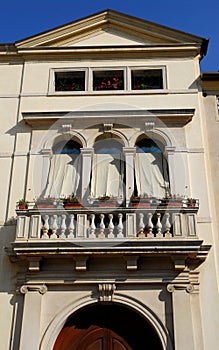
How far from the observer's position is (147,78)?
46.8 ft

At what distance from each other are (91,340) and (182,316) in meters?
2.11

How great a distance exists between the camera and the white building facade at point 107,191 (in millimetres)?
10430

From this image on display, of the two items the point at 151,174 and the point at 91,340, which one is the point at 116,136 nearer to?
the point at 151,174

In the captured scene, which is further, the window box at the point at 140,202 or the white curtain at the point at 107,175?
the white curtain at the point at 107,175

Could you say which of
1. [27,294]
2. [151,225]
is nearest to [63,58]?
[151,225]

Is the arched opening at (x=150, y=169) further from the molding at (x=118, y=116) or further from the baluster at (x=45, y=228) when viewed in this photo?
the baluster at (x=45, y=228)

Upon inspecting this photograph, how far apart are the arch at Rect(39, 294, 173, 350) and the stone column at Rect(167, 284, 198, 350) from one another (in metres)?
0.24

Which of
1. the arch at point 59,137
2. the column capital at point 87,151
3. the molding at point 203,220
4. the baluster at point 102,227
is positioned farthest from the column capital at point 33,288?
the molding at point 203,220

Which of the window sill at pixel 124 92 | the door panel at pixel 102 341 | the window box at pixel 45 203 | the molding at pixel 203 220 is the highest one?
the window sill at pixel 124 92

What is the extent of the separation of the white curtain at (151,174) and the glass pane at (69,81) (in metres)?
3.08

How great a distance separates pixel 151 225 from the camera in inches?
423

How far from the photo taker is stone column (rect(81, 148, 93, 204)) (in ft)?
39.2

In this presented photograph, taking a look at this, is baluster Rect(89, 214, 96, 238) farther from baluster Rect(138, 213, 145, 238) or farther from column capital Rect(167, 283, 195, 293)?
column capital Rect(167, 283, 195, 293)

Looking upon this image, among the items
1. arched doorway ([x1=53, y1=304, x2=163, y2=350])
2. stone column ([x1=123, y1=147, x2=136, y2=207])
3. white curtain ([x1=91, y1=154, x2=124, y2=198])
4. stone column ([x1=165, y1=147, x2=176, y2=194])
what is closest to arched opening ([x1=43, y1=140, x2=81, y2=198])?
white curtain ([x1=91, y1=154, x2=124, y2=198])
